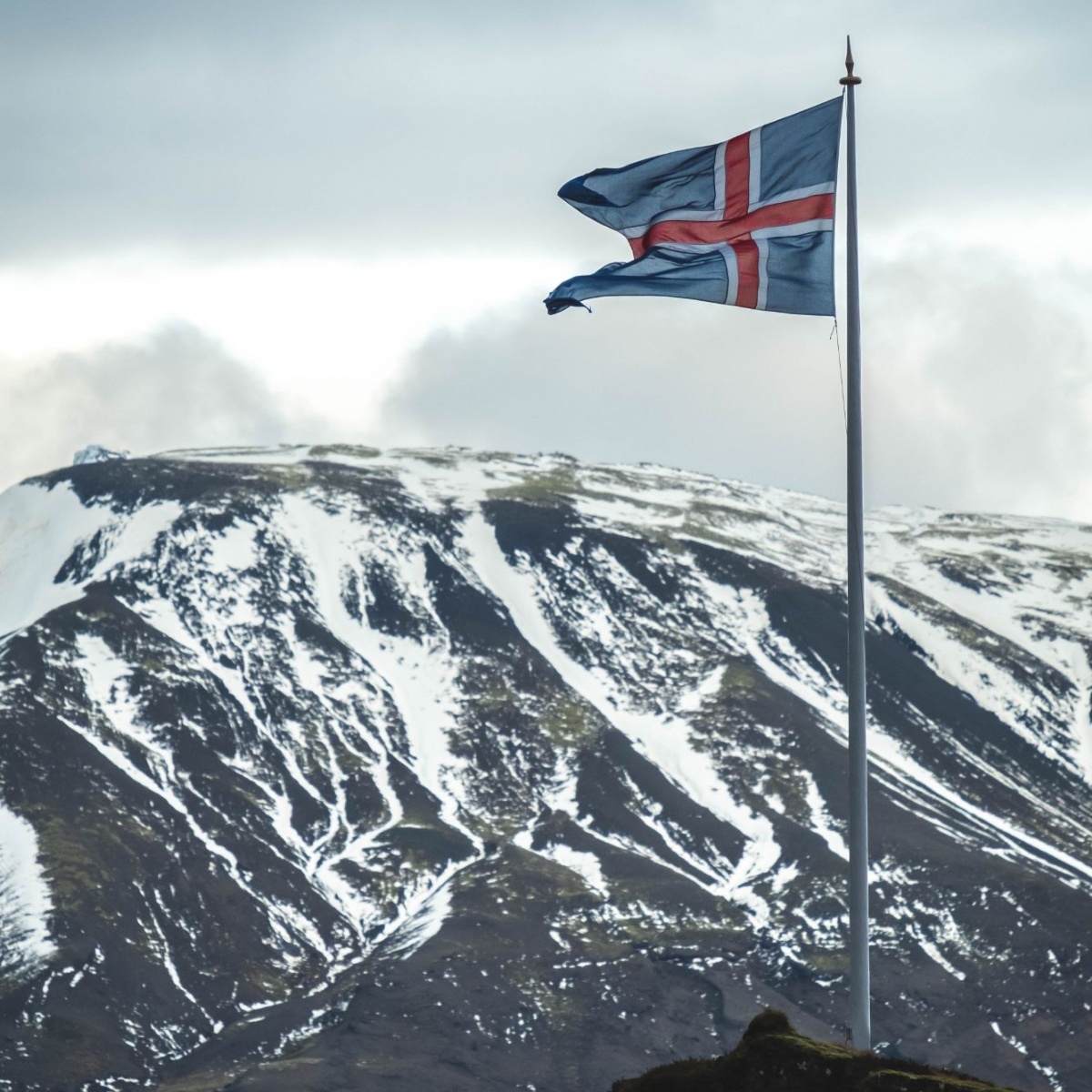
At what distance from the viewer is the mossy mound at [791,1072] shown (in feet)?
96.5

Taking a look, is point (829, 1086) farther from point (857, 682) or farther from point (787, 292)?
point (787, 292)

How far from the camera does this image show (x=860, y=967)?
31.7 m

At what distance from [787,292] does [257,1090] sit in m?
178

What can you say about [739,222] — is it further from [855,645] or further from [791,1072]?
[791,1072]

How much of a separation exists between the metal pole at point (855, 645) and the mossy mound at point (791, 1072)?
1090mm

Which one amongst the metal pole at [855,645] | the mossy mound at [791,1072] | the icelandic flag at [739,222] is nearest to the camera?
the mossy mound at [791,1072]

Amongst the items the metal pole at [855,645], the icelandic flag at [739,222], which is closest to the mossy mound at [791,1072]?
the metal pole at [855,645]

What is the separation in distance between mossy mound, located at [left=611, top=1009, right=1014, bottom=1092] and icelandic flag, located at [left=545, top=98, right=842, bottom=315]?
11624mm

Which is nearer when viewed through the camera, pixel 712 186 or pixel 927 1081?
pixel 927 1081

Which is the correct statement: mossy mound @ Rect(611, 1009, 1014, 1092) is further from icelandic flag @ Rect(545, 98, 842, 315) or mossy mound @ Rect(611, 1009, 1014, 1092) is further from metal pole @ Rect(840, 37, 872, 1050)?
icelandic flag @ Rect(545, 98, 842, 315)

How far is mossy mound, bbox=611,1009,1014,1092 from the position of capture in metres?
29.4

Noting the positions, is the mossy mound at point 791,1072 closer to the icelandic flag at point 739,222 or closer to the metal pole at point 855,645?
the metal pole at point 855,645

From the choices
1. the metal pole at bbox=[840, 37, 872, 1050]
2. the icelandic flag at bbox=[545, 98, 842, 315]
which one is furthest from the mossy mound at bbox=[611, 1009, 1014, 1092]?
the icelandic flag at bbox=[545, 98, 842, 315]

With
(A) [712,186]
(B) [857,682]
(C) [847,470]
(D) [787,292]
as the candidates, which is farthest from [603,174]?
(B) [857,682]
